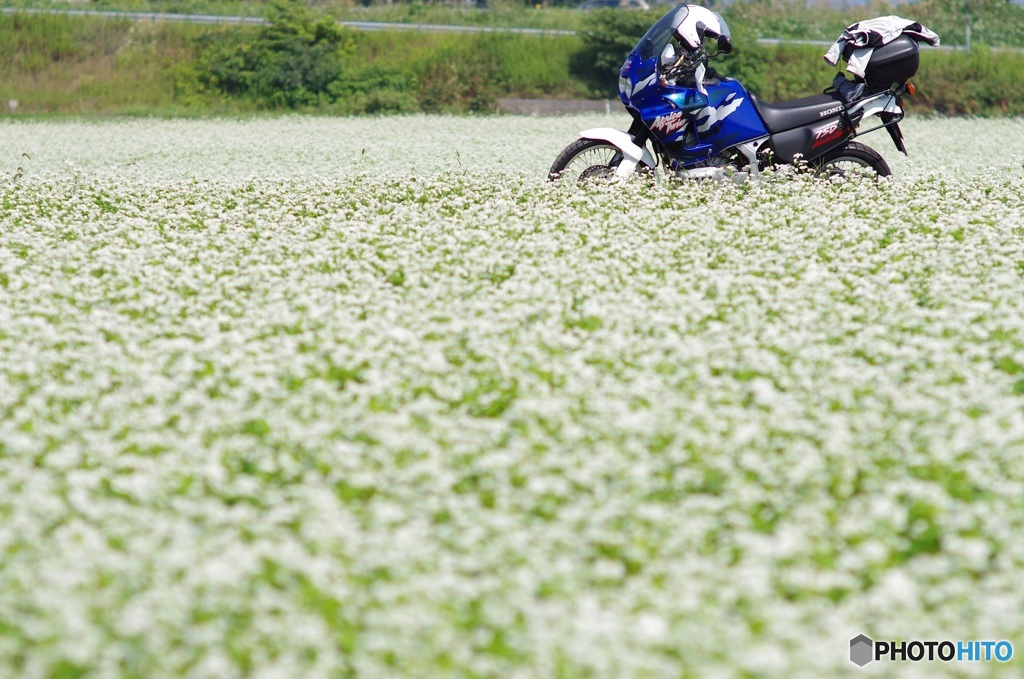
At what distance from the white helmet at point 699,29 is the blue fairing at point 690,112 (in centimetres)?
36

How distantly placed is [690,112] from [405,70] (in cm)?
1748

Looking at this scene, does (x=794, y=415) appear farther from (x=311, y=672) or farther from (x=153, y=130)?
(x=153, y=130)

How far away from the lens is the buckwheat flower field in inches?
123

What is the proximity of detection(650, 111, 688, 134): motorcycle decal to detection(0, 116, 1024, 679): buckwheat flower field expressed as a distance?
6.37ft

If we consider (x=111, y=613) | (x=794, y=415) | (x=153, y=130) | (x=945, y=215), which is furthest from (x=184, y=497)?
(x=153, y=130)

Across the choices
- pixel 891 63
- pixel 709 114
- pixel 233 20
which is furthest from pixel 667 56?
pixel 233 20

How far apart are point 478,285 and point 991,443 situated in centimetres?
360

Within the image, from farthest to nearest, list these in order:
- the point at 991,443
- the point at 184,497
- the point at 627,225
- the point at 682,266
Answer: the point at 627,225 < the point at 682,266 < the point at 991,443 < the point at 184,497

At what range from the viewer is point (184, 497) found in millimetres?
4012

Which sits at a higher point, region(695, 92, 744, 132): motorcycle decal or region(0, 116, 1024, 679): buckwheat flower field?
region(695, 92, 744, 132): motorcycle decal

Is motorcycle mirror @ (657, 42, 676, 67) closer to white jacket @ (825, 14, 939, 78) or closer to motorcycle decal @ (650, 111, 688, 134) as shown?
motorcycle decal @ (650, 111, 688, 134)

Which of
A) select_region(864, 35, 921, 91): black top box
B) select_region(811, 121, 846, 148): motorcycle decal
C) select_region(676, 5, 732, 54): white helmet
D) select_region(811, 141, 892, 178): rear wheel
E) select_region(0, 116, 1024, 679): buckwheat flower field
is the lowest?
select_region(0, 116, 1024, 679): buckwheat flower field

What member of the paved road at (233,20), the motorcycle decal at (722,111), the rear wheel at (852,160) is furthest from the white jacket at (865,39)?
the paved road at (233,20)

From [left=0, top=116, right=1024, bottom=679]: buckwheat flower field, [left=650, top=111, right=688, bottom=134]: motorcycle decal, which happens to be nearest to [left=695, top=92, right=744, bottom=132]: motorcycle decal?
[left=650, top=111, right=688, bottom=134]: motorcycle decal
